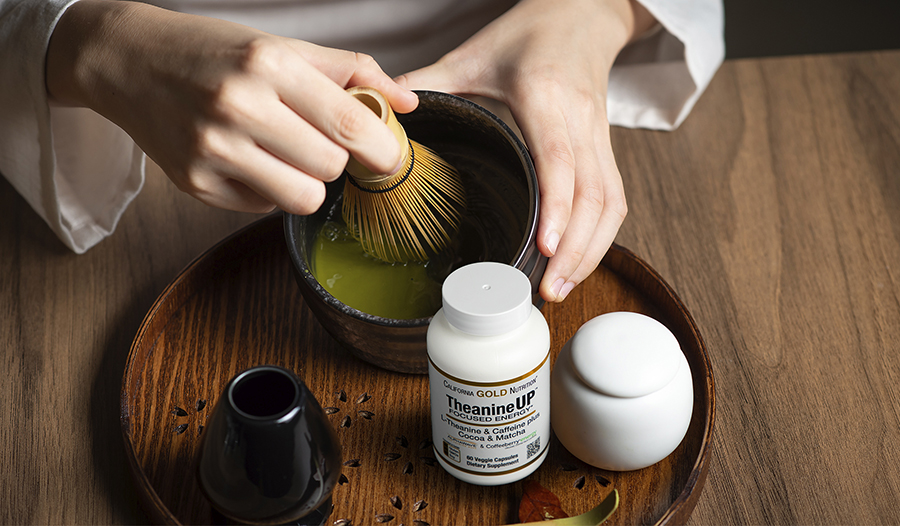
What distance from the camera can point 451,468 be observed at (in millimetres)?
580

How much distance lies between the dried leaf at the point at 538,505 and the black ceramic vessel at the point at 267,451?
6.1 inches

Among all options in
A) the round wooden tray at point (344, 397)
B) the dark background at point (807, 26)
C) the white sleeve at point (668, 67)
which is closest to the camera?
the round wooden tray at point (344, 397)

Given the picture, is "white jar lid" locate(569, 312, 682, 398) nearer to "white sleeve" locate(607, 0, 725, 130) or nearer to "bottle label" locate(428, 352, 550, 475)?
"bottle label" locate(428, 352, 550, 475)

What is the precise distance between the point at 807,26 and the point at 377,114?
1.69 metres

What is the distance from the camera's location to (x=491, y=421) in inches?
20.7

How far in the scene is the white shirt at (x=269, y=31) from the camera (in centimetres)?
75

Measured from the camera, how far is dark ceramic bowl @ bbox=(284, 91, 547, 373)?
0.58m

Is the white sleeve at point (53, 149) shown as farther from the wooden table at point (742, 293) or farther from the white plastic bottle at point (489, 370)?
the white plastic bottle at point (489, 370)

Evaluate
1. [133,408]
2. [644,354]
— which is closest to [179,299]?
[133,408]

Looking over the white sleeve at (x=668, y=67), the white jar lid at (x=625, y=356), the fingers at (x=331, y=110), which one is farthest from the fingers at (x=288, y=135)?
the white sleeve at (x=668, y=67)

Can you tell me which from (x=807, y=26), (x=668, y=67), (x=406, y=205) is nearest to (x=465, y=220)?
(x=406, y=205)

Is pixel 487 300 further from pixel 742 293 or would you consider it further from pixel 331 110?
pixel 742 293

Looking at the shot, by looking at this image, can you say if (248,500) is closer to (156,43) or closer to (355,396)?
(355,396)

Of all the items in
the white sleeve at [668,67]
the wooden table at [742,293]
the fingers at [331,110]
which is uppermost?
the fingers at [331,110]
